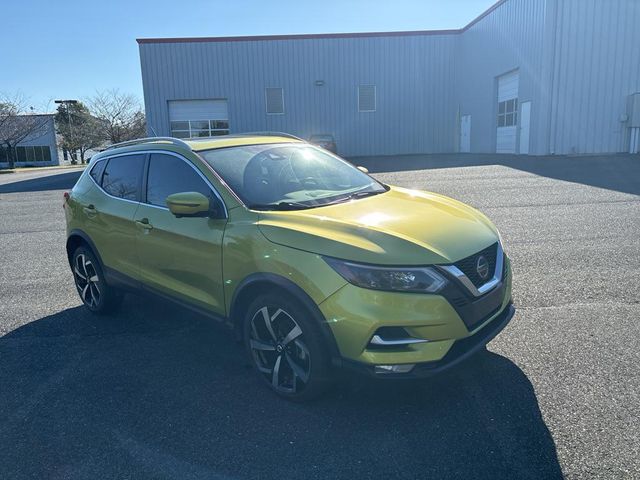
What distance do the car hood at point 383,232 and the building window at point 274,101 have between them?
91.1ft

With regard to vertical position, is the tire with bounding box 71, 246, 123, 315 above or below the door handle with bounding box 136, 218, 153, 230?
below

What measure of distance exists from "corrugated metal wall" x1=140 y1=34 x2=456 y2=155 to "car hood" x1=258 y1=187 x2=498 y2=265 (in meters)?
27.6

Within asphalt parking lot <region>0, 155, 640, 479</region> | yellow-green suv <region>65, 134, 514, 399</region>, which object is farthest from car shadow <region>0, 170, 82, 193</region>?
yellow-green suv <region>65, 134, 514, 399</region>

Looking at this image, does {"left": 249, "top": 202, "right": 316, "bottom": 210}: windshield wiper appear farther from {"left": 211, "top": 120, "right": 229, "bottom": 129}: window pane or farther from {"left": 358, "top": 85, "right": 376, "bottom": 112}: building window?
{"left": 358, "top": 85, "right": 376, "bottom": 112}: building window

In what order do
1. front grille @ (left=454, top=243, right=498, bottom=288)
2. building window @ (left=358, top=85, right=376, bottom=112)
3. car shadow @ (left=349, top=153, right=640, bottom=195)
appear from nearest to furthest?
1. front grille @ (left=454, top=243, right=498, bottom=288)
2. car shadow @ (left=349, top=153, right=640, bottom=195)
3. building window @ (left=358, top=85, right=376, bottom=112)

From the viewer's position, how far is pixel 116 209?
4559 mm

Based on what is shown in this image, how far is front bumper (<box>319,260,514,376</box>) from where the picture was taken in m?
2.78

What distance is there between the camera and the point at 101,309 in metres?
4.99

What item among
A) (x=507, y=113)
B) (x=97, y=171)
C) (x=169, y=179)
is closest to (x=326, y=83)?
(x=507, y=113)

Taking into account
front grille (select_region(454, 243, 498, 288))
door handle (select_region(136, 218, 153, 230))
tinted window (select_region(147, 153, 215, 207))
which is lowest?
front grille (select_region(454, 243, 498, 288))

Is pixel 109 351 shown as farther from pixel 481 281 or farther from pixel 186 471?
pixel 481 281

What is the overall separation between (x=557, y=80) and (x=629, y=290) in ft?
63.4

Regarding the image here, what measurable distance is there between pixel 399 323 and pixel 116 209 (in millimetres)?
3015

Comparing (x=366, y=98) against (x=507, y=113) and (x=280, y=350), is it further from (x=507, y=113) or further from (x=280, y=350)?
(x=280, y=350)
